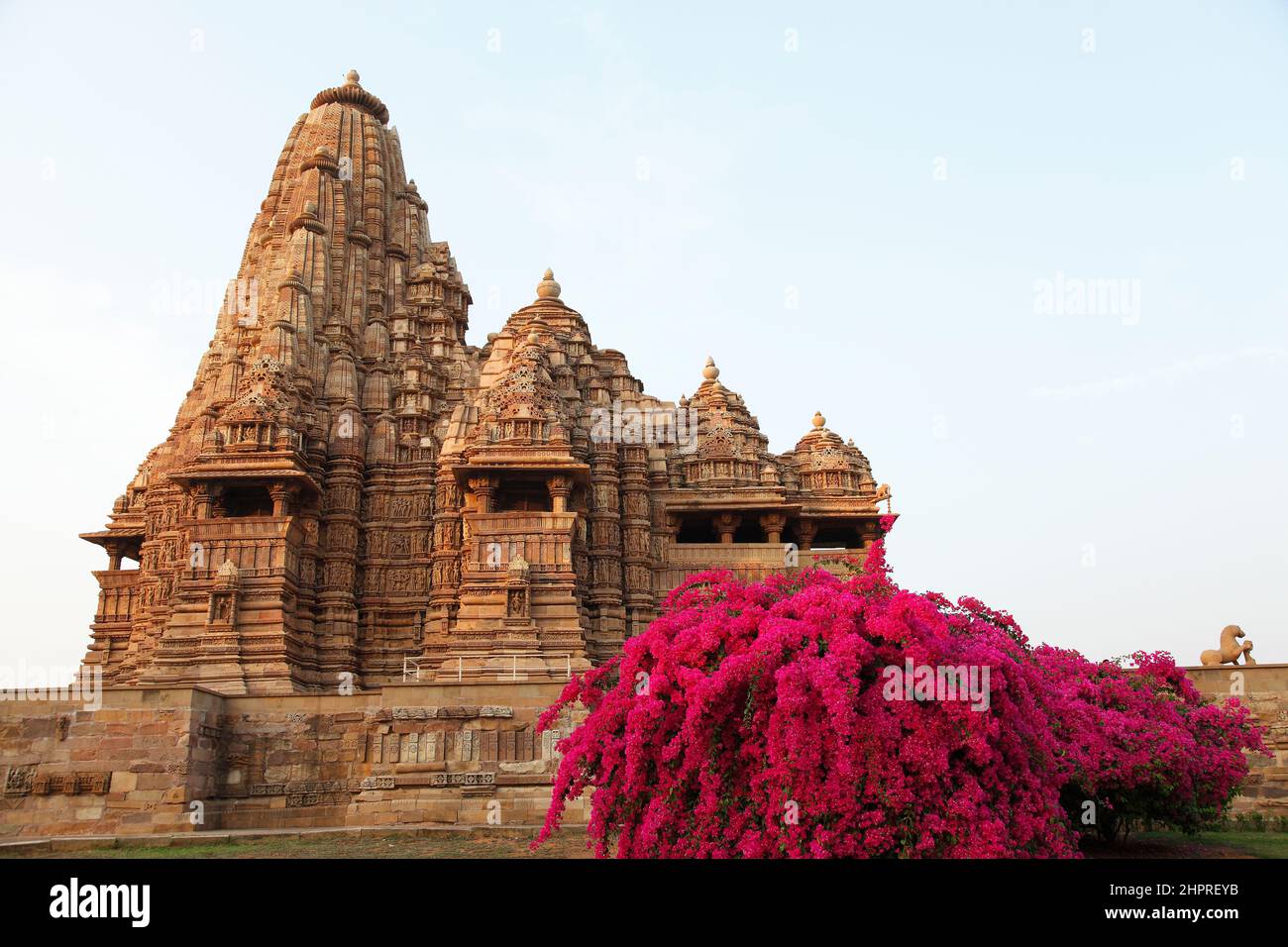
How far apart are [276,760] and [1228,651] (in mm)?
19538

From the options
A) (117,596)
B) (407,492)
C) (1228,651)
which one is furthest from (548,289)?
(1228,651)

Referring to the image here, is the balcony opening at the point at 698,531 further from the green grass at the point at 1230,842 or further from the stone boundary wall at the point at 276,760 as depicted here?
the green grass at the point at 1230,842

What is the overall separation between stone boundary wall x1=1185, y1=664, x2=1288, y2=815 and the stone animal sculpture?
2.61ft

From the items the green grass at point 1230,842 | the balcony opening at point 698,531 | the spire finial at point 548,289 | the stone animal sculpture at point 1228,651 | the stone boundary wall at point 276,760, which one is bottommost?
the green grass at point 1230,842

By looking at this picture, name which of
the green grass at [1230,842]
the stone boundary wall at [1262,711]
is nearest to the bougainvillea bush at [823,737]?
the green grass at [1230,842]

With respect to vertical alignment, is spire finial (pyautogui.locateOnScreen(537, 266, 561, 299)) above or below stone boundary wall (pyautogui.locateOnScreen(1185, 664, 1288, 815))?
above

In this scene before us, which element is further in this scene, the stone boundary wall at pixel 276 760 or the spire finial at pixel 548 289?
the spire finial at pixel 548 289

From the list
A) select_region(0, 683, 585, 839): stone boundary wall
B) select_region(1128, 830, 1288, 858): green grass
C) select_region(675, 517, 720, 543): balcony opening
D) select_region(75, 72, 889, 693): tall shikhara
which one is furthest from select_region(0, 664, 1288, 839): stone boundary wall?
select_region(675, 517, 720, 543): balcony opening

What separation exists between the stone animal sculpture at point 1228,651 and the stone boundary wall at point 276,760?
13.2 m

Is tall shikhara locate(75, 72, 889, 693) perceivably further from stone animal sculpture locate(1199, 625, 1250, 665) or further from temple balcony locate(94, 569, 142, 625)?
stone animal sculpture locate(1199, 625, 1250, 665)

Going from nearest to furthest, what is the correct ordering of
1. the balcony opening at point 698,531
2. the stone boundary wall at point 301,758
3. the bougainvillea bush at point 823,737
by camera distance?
the bougainvillea bush at point 823,737
the stone boundary wall at point 301,758
the balcony opening at point 698,531

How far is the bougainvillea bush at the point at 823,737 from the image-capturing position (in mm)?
10836

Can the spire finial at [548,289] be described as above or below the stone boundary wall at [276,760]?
above

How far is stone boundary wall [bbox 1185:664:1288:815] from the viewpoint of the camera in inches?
787
